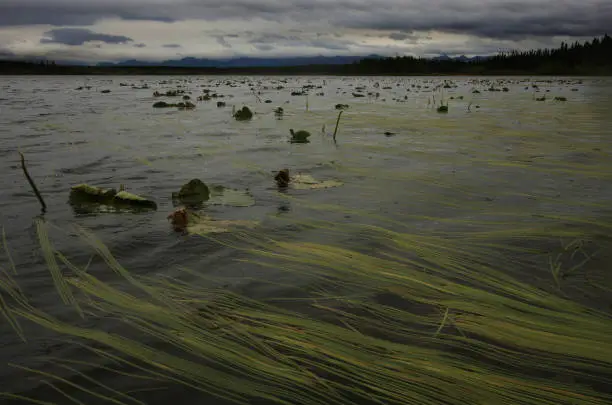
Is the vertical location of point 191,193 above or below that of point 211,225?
above

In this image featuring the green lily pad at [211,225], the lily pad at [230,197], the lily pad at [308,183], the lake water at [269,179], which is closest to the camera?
the lake water at [269,179]

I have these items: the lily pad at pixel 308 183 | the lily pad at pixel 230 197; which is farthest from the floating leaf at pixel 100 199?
the lily pad at pixel 308 183

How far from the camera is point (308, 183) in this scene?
4.87 meters

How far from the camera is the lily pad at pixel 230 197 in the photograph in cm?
419

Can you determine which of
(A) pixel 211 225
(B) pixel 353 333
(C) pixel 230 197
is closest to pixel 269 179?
(C) pixel 230 197

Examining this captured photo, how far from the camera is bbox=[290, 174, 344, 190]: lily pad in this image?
4797 mm

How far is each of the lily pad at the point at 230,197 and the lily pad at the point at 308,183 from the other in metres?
0.59

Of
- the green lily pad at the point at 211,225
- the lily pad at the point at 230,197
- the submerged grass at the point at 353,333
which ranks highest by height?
the lily pad at the point at 230,197

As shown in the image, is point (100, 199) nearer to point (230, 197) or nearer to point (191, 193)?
point (191, 193)

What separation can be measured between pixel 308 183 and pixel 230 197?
0.93 metres

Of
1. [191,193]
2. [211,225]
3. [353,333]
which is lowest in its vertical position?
[353,333]

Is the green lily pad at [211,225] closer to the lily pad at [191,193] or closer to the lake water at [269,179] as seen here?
the lake water at [269,179]

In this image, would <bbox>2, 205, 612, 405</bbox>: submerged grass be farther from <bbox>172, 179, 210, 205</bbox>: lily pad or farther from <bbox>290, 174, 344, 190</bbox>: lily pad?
<bbox>290, 174, 344, 190</bbox>: lily pad

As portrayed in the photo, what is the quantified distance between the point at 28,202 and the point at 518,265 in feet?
13.4
